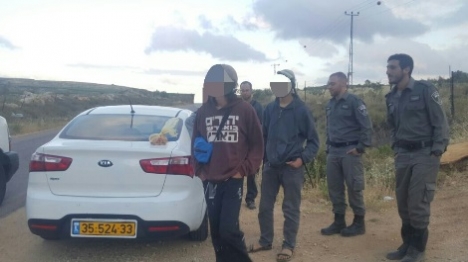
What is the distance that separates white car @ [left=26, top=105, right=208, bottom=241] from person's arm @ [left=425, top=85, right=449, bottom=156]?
212cm

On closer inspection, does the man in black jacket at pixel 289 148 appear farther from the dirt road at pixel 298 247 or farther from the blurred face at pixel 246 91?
the blurred face at pixel 246 91

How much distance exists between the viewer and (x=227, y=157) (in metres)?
4.79

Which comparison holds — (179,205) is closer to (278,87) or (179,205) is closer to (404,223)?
(278,87)

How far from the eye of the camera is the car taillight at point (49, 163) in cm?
567

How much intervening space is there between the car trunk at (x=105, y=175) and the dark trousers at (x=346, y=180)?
2.03 metres

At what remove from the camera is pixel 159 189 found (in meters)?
5.68

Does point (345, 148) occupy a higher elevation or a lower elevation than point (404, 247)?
higher

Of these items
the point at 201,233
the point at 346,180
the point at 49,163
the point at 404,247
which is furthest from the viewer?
the point at 346,180

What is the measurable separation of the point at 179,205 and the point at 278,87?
1.41 metres

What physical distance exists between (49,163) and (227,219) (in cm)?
189

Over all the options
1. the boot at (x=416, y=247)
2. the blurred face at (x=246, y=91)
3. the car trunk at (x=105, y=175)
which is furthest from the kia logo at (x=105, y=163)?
the blurred face at (x=246, y=91)

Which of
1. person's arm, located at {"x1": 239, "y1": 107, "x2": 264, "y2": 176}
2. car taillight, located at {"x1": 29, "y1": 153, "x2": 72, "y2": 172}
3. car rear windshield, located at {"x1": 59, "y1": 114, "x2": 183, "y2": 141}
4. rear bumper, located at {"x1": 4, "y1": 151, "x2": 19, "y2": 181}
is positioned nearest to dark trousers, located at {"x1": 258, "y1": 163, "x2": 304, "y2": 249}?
car rear windshield, located at {"x1": 59, "y1": 114, "x2": 183, "y2": 141}

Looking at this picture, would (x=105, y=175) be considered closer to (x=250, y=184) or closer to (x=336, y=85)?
(x=336, y=85)

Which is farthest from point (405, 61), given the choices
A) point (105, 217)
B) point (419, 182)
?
point (105, 217)
